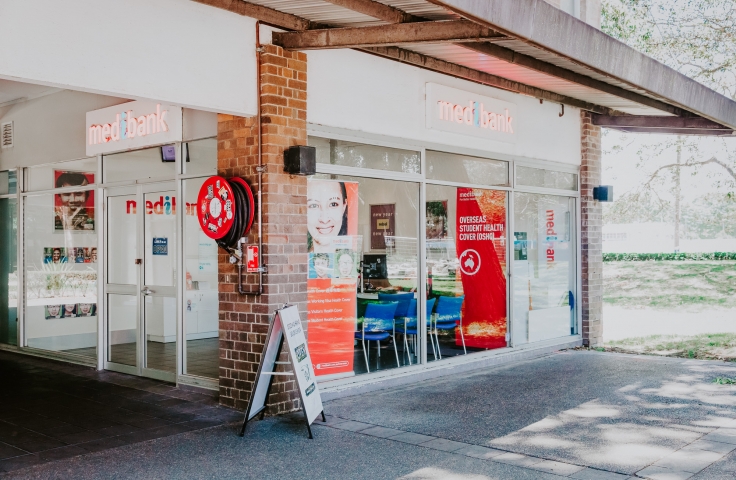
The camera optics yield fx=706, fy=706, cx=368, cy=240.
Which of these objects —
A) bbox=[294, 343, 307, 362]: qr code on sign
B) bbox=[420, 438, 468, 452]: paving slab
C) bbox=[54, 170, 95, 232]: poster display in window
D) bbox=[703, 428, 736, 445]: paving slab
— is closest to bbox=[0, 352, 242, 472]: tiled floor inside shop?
bbox=[294, 343, 307, 362]: qr code on sign

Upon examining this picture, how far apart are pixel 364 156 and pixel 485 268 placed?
9.61ft

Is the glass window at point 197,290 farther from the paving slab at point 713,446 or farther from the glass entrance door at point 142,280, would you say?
the paving slab at point 713,446

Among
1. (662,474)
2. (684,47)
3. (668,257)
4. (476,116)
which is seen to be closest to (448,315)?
(476,116)

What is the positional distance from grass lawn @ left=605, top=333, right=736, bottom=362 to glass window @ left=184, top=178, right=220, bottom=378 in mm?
5944

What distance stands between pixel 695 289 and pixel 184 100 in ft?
54.6

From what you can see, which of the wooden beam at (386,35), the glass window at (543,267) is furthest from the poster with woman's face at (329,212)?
the glass window at (543,267)

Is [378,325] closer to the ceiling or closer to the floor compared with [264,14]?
closer to the floor

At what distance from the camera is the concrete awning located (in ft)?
16.4

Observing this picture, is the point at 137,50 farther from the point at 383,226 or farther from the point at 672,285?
the point at 672,285

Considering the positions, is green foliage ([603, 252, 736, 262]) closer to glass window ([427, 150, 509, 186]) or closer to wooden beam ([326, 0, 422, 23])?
glass window ([427, 150, 509, 186])

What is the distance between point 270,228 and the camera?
616 centimetres

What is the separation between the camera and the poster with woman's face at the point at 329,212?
687 cm

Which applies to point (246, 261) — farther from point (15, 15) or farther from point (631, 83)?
point (631, 83)

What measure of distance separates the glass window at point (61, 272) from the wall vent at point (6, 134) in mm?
844
